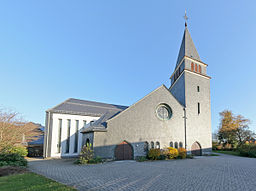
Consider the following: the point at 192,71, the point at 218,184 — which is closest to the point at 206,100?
the point at 192,71

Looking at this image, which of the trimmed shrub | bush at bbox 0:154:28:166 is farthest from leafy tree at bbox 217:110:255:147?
bush at bbox 0:154:28:166

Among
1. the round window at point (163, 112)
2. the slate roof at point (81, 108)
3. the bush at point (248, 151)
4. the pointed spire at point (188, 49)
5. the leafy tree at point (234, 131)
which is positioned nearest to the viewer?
the round window at point (163, 112)

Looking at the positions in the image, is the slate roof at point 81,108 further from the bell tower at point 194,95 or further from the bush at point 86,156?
the bell tower at point 194,95

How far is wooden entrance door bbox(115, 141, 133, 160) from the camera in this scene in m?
16.6

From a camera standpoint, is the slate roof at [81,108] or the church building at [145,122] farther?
Result: the slate roof at [81,108]

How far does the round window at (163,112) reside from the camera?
20.1 m

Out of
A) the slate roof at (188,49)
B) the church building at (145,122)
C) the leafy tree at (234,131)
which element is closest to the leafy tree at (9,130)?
the church building at (145,122)

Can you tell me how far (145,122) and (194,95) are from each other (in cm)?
1005

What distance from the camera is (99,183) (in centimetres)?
752

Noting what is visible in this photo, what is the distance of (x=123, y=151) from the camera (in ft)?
55.5

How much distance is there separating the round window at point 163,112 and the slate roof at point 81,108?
5538mm

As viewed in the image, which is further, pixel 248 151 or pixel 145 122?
pixel 248 151

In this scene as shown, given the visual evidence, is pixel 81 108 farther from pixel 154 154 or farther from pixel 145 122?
pixel 154 154

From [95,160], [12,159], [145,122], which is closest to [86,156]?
[95,160]
